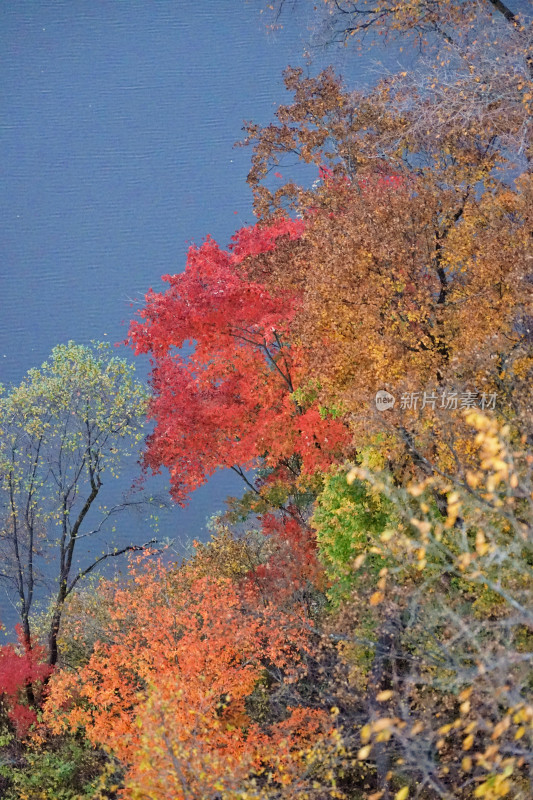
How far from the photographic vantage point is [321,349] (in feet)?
40.3

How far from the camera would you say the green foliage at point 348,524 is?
1344 centimetres

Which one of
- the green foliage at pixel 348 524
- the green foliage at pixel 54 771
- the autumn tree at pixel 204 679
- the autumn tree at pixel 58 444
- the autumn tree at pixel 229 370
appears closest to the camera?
the autumn tree at pixel 204 679

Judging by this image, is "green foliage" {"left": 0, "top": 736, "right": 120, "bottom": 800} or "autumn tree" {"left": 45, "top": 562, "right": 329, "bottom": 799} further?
"green foliage" {"left": 0, "top": 736, "right": 120, "bottom": 800}

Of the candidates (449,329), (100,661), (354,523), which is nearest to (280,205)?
(449,329)

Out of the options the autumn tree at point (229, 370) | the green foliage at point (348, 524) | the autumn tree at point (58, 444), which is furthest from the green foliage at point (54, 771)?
the green foliage at point (348, 524)

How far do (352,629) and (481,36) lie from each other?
1070 cm

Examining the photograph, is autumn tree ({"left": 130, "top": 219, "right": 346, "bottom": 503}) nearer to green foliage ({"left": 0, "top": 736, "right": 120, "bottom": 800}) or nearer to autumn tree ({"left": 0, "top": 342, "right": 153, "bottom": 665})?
autumn tree ({"left": 0, "top": 342, "right": 153, "bottom": 665})

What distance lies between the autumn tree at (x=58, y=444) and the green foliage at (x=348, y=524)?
6027mm

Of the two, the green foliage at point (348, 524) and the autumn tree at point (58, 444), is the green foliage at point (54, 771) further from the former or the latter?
the green foliage at point (348, 524)

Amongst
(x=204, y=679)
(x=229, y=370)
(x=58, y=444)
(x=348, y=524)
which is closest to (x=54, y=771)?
(x=204, y=679)

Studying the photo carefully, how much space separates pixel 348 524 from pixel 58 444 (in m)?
7.65

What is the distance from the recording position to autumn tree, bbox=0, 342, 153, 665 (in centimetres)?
1795

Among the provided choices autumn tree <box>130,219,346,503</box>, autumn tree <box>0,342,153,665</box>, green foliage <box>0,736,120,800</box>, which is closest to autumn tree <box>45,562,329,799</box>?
green foliage <box>0,736,120,800</box>

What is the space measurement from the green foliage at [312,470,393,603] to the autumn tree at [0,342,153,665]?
6.03 m
